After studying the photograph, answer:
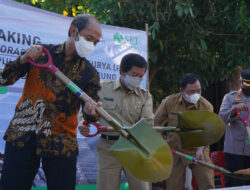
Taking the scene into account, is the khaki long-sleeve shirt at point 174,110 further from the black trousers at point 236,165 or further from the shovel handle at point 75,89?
the shovel handle at point 75,89

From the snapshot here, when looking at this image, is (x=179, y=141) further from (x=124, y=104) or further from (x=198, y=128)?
(x=198, y=128)

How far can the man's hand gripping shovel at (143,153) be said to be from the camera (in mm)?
1907

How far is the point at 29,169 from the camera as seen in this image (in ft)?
7.31

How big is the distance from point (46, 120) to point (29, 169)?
31 cm

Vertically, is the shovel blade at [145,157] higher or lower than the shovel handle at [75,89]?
lower

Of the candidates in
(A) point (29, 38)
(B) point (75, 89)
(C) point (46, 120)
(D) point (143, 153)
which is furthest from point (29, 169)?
(A) point (29, 38)

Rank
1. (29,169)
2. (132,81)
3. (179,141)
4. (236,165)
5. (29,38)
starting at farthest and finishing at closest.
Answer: (236,165), (179,141), (29,38), (132,81), (29,169)

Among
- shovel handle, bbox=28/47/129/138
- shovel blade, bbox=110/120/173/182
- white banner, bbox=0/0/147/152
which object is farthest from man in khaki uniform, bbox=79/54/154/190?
shovel blade, bbox=110/120/173/182

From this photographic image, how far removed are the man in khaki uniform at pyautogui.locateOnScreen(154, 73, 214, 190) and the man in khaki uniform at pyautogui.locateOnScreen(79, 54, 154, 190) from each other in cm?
76

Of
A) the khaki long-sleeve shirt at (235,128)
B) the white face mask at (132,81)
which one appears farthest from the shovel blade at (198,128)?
the khaki long-sleeve shirt at (235,128)

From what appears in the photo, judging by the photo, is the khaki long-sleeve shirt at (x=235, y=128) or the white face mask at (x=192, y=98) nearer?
the white face mask at (x=192, y=98)

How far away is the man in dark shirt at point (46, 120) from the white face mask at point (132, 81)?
1.11 meters

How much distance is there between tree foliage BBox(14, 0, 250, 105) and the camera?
226 inches

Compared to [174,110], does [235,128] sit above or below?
below
